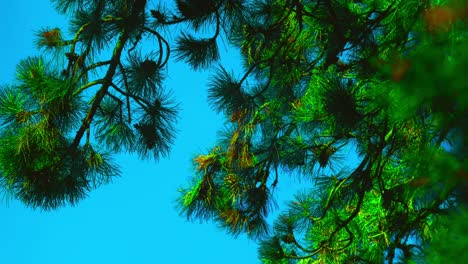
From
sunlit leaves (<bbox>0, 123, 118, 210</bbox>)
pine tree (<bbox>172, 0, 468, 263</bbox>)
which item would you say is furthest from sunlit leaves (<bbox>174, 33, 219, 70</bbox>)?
sunlit leaves (<bbox>0, 123, 118, 210</bbox>)

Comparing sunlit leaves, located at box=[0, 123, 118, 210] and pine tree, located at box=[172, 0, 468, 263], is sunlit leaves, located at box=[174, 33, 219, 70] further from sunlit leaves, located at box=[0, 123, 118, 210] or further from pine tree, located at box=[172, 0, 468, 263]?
sunlit leaves, located at box=[0, 123, 118, 210]

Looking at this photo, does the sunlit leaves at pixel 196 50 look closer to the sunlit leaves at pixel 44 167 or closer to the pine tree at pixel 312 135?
the pine tree at pixel 312 135

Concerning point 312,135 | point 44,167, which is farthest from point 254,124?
point 44,167

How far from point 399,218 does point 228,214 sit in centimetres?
60

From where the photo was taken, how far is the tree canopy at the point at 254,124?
5.48 feet

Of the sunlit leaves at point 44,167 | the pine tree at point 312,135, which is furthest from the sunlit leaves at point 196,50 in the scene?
the sunlit leaves at point 44,167

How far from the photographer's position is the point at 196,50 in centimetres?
204

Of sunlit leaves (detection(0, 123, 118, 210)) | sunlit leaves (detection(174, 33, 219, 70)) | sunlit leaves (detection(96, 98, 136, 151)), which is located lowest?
sunlit leaves (detection(0, 123, 118, 210))

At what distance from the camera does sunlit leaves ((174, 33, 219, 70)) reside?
2037mm

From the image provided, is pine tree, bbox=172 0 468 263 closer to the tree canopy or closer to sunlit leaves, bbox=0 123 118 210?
the tree canopy

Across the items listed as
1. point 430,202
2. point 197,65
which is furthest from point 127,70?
point 430,202

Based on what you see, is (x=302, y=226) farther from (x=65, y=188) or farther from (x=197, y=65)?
(x=65, y=188)

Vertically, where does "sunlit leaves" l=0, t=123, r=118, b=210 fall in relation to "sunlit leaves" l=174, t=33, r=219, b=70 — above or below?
below

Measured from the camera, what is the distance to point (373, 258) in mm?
1742
